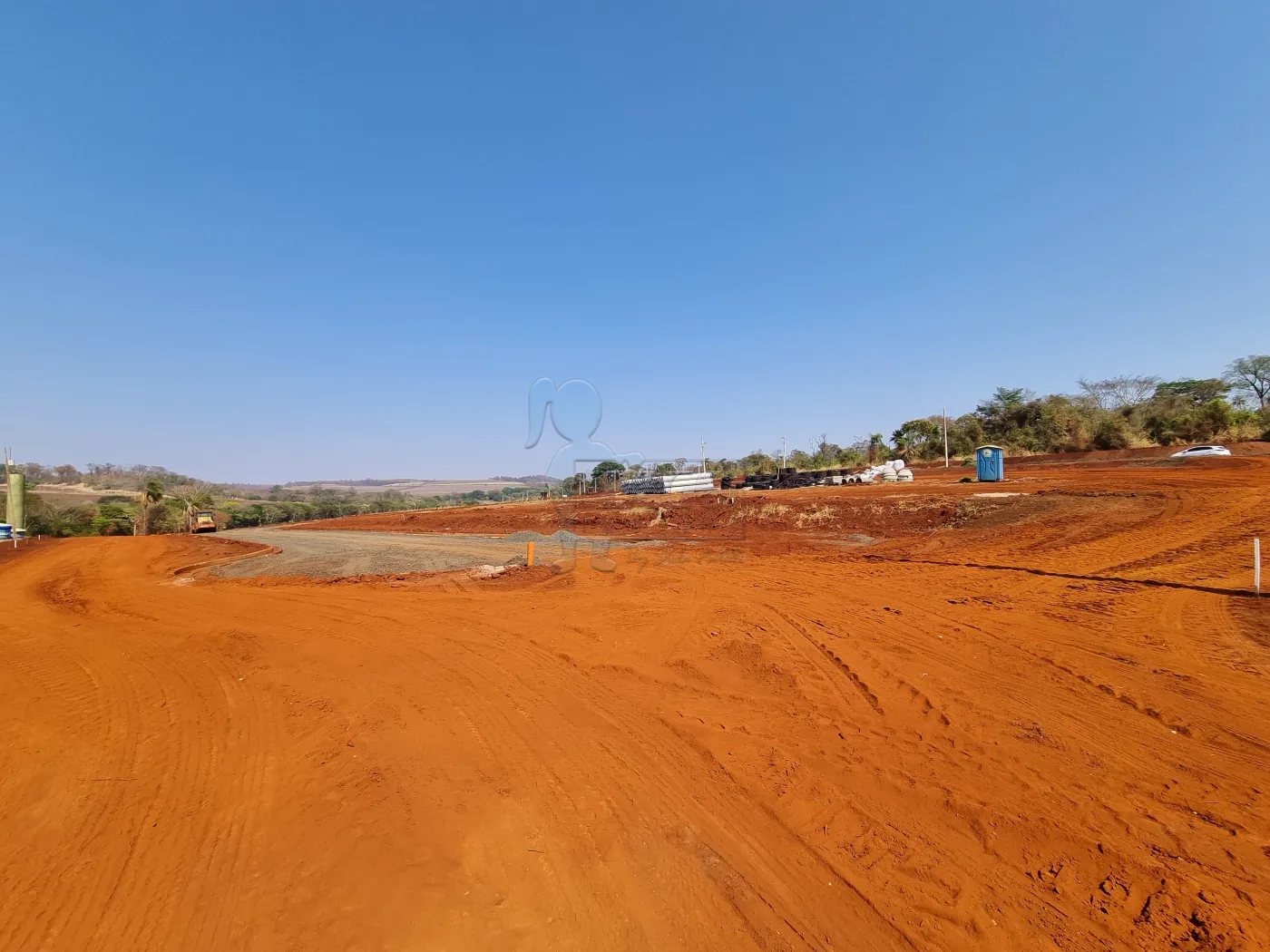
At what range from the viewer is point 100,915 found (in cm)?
277

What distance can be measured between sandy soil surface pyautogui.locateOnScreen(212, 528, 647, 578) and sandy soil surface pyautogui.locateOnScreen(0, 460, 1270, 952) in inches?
198

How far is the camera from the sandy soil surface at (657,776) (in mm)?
2734

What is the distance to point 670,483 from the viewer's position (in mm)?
39750

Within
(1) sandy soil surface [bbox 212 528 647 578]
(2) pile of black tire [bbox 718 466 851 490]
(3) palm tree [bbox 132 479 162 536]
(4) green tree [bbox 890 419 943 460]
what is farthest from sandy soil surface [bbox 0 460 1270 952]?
(4) green tree [bbox 890 419 943 460]

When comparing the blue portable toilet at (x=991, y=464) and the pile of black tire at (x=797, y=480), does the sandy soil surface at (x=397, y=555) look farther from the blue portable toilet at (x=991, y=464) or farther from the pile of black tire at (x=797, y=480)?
the pile of black tire at (x=797, y=480)

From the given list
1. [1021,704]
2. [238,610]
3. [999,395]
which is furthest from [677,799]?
[999,395]

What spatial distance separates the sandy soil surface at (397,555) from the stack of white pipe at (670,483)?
18.8 metres

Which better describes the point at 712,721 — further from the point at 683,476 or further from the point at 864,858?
the point at 683,476

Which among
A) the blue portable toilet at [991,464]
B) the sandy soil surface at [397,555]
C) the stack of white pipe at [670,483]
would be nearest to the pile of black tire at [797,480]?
the stack of white pipe at [670,483]

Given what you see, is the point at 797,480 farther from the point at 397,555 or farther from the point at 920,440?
the point at 397,555

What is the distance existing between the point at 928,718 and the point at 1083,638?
3506 mm

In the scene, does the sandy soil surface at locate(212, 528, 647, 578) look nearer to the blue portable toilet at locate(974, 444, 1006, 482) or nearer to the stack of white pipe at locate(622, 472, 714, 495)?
the stack of white pipe at locate(622, 472, 714, 495)

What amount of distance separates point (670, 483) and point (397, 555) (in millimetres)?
25860

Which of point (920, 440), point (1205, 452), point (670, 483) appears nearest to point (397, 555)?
point (670, 483)
